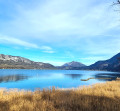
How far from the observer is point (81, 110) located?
15.0 feet

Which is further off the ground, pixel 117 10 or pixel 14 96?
pixel 117 10

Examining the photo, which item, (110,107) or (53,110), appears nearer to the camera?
(53,110)

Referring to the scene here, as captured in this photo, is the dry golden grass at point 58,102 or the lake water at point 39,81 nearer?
the dry golden grass at point 58,102

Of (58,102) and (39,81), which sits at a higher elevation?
(58,102)

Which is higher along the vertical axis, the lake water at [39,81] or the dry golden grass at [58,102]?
the dry golden grass at [58,102]

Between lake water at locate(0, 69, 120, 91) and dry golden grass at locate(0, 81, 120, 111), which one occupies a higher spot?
dry golden grass at locate(0, 81, 120, 111)

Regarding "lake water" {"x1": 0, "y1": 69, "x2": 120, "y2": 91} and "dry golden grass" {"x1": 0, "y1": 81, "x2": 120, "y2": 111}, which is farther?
"lake water" {"x1": 0, "y1": 69, "x2": 120, "y2": 91}

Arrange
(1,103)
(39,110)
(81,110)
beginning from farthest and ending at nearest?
(1,103) → (81,110) → (39,110)

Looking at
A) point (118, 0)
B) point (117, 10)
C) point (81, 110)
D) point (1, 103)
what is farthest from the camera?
point (117, 10)

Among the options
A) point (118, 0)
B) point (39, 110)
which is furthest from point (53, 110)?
point (118, 0)

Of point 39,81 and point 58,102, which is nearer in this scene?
point 58,102

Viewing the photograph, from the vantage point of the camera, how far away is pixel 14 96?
662 cm

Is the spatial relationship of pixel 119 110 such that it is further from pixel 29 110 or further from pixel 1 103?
pixel 1 103

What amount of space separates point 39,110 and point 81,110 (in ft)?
5.52
